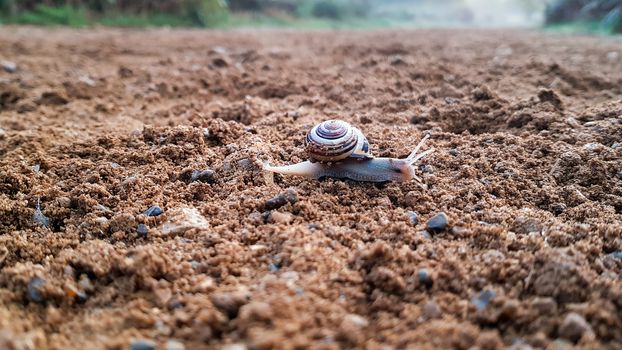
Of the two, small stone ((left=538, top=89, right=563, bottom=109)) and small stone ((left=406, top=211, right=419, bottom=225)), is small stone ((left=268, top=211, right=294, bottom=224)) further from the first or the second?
small stone ((left=538, top=89, right=563, bottom=109))

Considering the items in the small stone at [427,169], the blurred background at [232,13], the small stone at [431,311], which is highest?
the blurred background at [232,13]

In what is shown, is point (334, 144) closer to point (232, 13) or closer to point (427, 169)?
point (427, 169)

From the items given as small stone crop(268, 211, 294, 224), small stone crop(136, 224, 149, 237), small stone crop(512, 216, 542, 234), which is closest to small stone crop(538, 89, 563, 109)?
small stone crop(512, 216, 542, 234)

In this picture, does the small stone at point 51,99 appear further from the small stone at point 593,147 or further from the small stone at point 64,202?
the small stone at point 593,147

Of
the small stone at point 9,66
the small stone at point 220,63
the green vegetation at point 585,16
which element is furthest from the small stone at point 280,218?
the green vegetation at point 585,16

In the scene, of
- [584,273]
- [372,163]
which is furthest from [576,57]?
[584,273]

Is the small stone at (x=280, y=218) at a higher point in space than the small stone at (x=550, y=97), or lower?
lower
